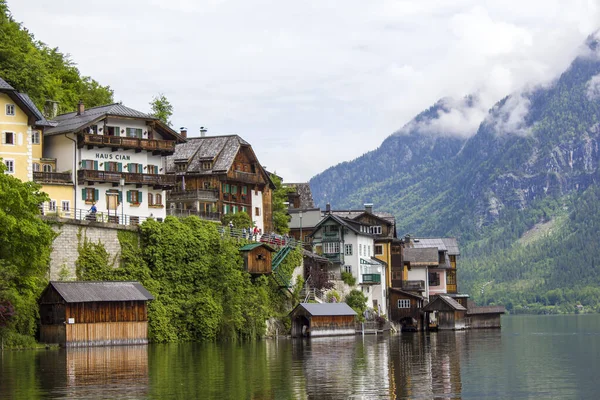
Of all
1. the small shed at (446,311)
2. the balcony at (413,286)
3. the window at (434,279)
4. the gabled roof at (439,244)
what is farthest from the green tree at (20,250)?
the gabled roof at (439,244)

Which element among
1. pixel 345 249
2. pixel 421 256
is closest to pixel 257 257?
pixel 345 249

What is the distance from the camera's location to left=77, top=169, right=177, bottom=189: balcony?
91.0m

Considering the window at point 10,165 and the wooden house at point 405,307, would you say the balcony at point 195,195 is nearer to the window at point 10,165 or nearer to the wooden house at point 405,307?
the window at point 10,165

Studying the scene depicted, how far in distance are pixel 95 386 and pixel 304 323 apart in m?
51.8

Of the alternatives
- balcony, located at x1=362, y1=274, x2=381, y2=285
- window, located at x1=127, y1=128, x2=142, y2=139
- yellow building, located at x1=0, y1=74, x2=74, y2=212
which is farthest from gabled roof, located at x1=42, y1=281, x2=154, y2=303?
balcony, located at x1=362, y1=274, x2=381, y2=285

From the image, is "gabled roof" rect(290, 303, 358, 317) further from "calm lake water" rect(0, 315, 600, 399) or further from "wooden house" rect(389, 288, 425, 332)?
"wooden house" rect(389, 288, 425, 332)

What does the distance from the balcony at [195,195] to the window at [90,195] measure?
16569 mm

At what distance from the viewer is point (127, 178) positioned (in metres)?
93.5

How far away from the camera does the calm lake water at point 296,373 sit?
1807 inches

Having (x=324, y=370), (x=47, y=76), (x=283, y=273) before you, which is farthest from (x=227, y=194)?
(x=324, y=370)

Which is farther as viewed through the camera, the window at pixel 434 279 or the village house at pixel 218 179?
the window at pixel 434 279

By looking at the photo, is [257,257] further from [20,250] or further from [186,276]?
[20,250]

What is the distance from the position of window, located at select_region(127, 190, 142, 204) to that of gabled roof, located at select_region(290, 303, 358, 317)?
16.5 metres

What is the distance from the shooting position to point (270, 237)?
108250 millimetres
